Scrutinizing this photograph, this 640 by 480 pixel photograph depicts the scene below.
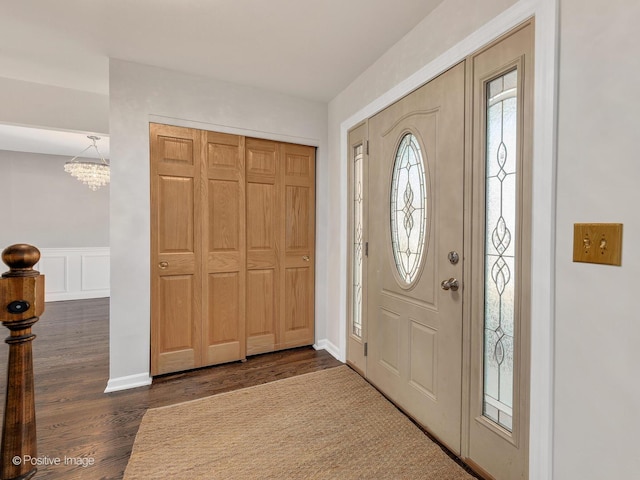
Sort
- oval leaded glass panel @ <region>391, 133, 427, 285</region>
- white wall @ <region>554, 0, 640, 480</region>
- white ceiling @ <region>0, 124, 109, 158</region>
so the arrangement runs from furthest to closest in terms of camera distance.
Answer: white ceiling @ <region>0, 124, 109, 158</region>
oval leaded glass panel @ <region>391, 133, 427, 285</region>
white wall @ <region>554, 0, 640, 480</region>

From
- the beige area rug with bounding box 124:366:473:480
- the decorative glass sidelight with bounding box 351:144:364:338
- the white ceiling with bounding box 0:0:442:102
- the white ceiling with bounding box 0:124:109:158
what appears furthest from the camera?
the white ceiling with bounding box 0:124:109:158

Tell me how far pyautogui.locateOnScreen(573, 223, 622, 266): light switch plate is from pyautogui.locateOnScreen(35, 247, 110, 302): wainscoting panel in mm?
6522

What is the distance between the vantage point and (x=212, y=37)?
2.17 meters

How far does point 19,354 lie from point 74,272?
595cm

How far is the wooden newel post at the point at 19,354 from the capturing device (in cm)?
60

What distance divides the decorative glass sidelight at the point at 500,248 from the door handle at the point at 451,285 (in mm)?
160

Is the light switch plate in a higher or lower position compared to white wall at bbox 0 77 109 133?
lower

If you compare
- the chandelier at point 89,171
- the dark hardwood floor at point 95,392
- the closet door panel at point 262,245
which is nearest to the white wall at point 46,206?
the chandelier at point 89,171

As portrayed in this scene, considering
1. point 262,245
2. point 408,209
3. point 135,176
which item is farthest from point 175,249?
point 408,209

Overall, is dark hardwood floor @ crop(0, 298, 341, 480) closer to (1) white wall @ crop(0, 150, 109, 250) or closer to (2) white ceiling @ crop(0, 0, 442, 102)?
(1) white wall @ crop(0, 150, 109, 250)

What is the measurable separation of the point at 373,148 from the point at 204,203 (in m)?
1.53

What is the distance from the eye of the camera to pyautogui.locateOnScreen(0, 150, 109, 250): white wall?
16.6 feet

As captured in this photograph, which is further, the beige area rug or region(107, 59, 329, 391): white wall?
region(107, 59, 329, 391): white wall

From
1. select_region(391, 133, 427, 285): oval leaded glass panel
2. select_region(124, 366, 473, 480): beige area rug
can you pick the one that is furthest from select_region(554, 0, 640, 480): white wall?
select_region(391, 133, 427, 285): oval leaded glass panel
